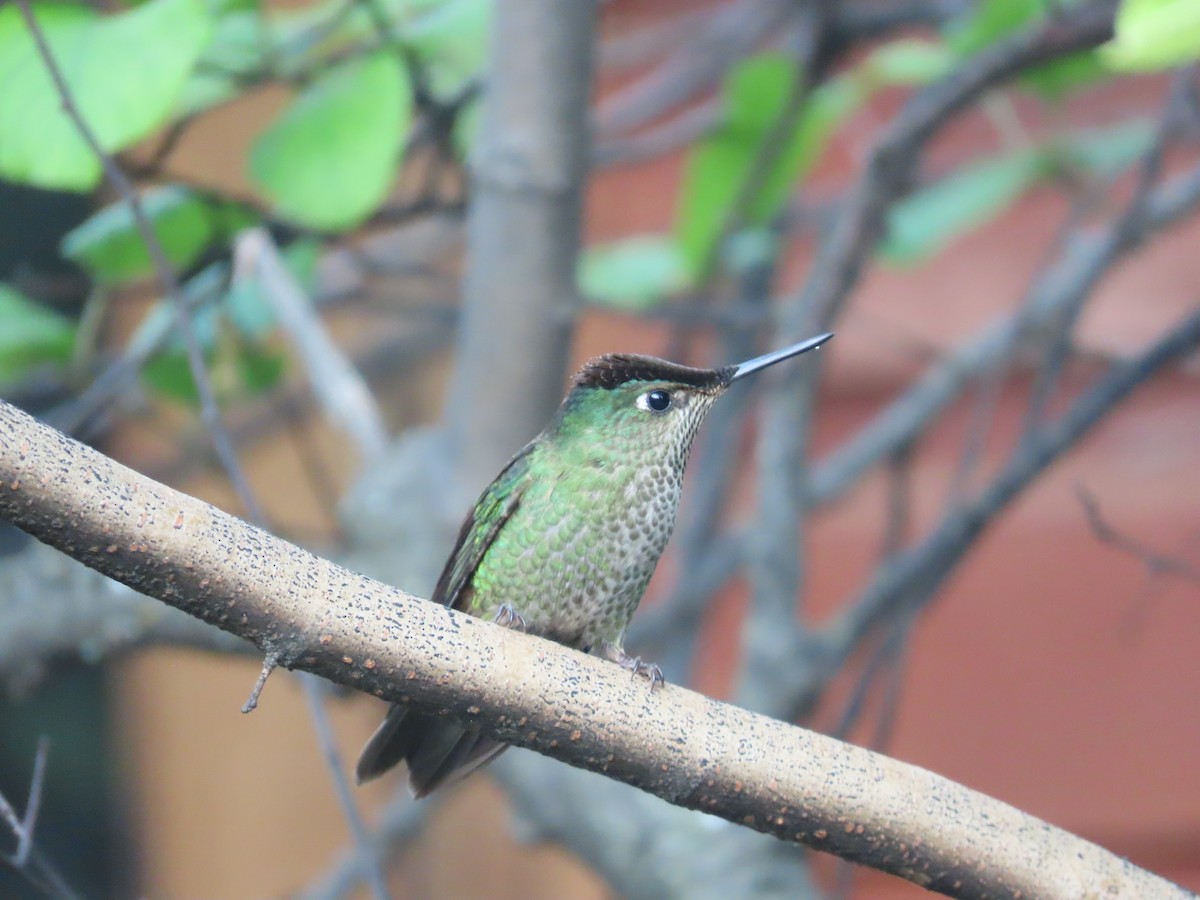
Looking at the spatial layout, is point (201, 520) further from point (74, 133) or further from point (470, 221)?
point (470, 221)

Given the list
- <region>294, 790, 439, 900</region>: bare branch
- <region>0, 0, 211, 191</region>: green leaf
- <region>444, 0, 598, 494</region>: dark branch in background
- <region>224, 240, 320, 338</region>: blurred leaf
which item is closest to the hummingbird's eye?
<region>444, 0, 598, 494</region>: dark branch in background

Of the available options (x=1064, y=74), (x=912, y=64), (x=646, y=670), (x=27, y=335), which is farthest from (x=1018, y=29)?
(x=27, y=335)

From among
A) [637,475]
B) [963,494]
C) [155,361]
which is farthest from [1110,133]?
[155,361]

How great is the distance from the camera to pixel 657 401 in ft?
5.08

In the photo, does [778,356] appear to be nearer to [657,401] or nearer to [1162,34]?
[657,401]

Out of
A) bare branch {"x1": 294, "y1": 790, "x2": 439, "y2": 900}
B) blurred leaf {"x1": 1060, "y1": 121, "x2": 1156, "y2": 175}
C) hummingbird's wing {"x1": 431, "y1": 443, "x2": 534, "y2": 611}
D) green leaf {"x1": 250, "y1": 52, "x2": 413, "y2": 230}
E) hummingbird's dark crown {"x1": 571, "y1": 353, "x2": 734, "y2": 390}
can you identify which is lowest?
bare branch {"x1": 294, "y1": 790, "x2": 439, "y2": 900}

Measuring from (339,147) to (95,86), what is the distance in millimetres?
296

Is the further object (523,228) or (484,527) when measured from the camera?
(523,228)

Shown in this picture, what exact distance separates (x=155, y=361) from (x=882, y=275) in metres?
1.82

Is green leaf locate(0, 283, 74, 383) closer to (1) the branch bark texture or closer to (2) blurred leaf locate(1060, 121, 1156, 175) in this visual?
(1) the branch bark texture

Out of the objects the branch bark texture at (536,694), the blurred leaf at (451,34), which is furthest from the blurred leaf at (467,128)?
the branch bark texture at (536,694)

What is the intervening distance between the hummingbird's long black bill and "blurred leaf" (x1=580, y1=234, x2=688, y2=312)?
824mm

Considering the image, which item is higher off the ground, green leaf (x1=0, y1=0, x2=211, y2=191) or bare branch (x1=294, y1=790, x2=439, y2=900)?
green leaf (x1=0, y1=0, x2=211, y2=191)

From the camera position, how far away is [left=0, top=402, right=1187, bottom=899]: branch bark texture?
0.83m
